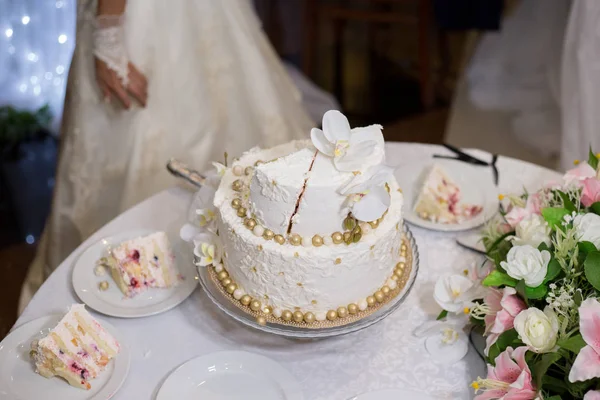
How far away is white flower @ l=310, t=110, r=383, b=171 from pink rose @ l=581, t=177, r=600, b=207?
36cm

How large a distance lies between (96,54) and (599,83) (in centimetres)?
141

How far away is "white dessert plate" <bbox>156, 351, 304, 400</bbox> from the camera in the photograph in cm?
100

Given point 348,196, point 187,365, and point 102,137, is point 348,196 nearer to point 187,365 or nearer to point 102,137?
point 187,365

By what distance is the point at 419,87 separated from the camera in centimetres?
360

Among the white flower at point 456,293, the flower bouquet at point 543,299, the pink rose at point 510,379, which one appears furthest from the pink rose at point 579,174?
the pink rose at point 510,379

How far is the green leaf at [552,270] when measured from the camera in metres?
0.93

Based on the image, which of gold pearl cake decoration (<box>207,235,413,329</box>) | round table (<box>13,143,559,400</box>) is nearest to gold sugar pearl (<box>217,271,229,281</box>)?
gold pearl cake decoration (<box>207,235,413,329</box>)

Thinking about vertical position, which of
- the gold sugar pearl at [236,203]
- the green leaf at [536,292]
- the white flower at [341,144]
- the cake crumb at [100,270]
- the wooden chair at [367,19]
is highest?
the white flower at [341,144]

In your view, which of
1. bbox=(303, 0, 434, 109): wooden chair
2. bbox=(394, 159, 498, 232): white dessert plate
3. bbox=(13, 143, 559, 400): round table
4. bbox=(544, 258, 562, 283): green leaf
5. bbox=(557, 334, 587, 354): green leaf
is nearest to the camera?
bbox=(557, 334, 587, 354): green leaf

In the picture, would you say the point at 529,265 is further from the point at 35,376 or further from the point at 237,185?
the point at 35,376

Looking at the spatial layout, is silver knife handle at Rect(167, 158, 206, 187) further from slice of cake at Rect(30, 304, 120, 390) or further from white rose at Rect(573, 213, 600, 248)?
white rose at Rect(573, 213, 600, 248)

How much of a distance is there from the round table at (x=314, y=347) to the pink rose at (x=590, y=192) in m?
0.28

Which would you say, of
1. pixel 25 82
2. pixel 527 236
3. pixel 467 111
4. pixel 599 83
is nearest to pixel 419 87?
pixel 467 111

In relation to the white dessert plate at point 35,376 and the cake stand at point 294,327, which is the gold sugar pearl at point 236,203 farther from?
the white dessert plate at point 35,376
